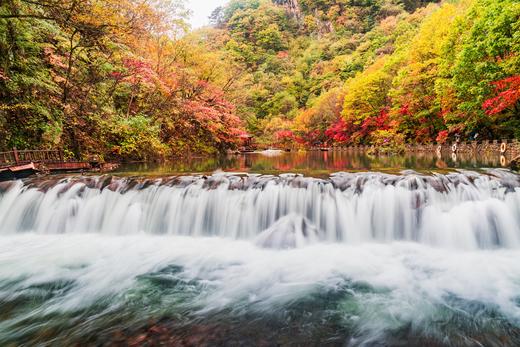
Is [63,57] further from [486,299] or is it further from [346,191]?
[486,299]

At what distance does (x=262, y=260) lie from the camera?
5273mm

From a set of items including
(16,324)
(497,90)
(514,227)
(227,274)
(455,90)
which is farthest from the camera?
(455,90)

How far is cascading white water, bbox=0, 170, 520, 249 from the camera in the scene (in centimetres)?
589

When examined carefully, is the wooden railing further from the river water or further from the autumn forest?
the river water

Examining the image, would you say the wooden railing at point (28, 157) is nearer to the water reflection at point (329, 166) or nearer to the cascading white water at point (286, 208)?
the cascading white water at point (286, 208)

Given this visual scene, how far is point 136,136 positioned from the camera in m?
14.4

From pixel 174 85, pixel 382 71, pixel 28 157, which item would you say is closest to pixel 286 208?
pixel 28 157

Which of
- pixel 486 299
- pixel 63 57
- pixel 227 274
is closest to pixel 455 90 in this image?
pixel 486 299

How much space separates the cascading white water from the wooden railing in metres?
1.66

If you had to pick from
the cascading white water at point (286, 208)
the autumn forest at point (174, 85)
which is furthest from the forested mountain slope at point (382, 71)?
the cascading white water at point (286, 208)

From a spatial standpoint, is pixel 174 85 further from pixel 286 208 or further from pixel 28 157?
pixel 286 208

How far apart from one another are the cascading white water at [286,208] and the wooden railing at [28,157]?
1656 millimetres

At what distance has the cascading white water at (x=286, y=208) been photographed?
589 centimetres

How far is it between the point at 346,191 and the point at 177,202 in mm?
4252
